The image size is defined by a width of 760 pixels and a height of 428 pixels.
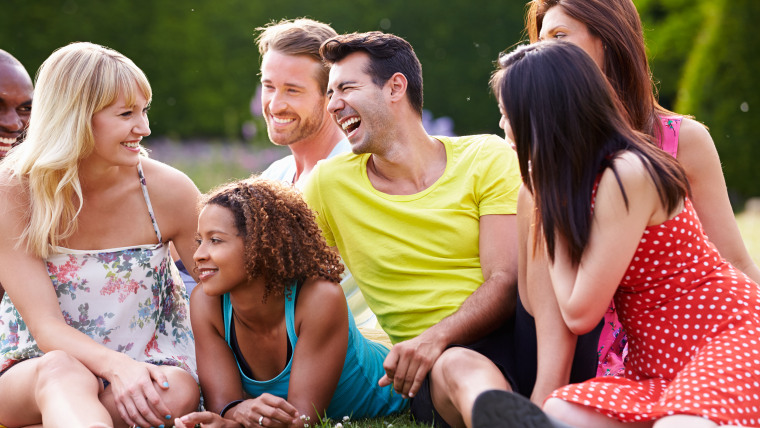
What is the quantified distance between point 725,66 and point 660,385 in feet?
30.7

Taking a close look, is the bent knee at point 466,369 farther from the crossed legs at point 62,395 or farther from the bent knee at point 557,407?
the crossed legs at point 62,395

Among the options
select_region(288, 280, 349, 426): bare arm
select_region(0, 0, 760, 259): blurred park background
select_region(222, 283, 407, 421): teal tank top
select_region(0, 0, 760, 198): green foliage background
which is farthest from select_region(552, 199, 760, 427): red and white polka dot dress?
select_region(0, 0, 760, 198): green foliage background

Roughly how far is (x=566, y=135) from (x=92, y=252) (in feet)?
6.68

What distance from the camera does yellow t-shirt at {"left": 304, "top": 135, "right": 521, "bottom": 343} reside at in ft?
11.1

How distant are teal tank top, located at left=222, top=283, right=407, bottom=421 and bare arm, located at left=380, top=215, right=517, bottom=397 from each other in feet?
1.25

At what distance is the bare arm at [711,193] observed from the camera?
3.24m

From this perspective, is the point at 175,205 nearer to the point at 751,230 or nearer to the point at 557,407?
the point at 557,407

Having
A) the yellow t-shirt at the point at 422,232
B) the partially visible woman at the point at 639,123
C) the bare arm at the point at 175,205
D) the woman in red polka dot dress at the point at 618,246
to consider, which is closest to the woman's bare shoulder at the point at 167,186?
the bare arm at the point at 175,205

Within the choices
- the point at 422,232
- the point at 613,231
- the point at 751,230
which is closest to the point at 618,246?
the point at 613,231

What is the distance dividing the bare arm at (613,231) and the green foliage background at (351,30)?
892 centimetres

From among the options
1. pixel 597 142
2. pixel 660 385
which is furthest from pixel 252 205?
pixel 660 385

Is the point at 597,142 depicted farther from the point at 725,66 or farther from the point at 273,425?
the point at 725,66

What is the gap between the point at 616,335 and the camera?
10.9 feet

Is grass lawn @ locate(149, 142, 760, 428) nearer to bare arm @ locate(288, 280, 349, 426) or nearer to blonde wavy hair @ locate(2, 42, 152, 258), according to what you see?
blonde wavy hair @ locate(2, 42, 152, 258)
